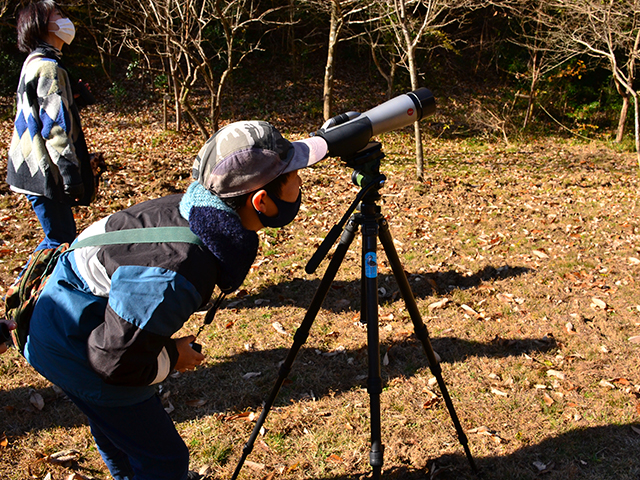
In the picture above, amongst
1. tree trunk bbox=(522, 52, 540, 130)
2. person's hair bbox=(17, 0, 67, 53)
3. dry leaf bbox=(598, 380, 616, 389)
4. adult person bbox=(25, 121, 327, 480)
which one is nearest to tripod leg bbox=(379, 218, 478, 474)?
adult person bbox=(25, 121, 327, 480)

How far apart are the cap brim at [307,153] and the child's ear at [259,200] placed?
0.37ft

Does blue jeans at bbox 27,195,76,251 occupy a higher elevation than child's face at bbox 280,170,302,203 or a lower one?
lower

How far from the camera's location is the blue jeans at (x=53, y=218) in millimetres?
3352

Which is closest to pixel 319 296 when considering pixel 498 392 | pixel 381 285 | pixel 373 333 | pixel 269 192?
pixel 373 333

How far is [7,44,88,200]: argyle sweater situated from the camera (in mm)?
3234

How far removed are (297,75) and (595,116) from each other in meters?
9.86

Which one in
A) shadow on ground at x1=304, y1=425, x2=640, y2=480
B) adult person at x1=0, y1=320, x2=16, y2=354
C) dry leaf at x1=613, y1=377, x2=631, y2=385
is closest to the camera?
adult person at x1=0, y1=320, x2=16, y2=354

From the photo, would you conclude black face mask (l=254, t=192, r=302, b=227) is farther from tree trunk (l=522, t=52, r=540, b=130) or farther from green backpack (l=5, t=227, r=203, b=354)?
tree trunk (l=522, t=52, r=540, b=130)

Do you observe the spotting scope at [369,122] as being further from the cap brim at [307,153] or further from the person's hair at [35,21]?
the person's hair at [35,21]

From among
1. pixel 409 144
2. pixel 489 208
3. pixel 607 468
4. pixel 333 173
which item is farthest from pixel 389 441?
pixel 409 144

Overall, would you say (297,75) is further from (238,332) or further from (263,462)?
(263,462)

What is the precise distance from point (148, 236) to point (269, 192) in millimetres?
433

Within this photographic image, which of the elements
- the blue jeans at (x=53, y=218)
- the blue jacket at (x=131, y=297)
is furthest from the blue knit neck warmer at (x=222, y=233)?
the blue jeans at (x=53, y=218)

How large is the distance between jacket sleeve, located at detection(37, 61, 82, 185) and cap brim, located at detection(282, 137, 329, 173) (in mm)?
2224
